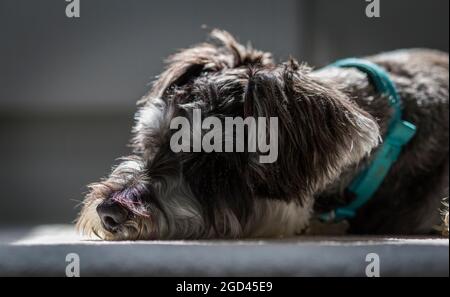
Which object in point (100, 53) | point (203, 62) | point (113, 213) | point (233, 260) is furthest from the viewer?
point (100, 53)

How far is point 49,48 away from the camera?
11.2 ft

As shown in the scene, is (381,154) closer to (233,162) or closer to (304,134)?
(304,134)

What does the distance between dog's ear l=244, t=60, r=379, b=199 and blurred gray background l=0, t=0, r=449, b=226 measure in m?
1.48

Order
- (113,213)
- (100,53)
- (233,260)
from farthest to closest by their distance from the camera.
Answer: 1. (100,53)
2. (113,213)
3. (233,260)

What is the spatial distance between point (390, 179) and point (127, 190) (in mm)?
826

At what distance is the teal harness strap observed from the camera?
2.06 meters

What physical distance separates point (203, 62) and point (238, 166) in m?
0.40

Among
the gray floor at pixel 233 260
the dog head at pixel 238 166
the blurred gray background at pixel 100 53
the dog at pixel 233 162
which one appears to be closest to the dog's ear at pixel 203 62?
the dog at pixel 233 162

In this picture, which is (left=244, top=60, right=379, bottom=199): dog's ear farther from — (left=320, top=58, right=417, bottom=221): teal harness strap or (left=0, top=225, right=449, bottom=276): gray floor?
(left=0, top=225, right=449, bottom=276): gray floor

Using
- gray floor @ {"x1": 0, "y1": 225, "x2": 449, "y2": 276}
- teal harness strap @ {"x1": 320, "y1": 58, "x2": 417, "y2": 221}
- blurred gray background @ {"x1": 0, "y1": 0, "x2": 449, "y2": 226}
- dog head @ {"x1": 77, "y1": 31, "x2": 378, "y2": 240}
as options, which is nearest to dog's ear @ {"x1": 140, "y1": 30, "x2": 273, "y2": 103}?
dog head @ {"x1": 77, "y1": 31, "x2": 378, "y2": 240}

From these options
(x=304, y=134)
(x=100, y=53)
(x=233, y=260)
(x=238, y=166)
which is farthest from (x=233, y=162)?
(x=100, y=53)

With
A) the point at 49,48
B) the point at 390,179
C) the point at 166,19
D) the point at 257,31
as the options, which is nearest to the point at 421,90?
the point at 390,179

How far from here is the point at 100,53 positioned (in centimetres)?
353
